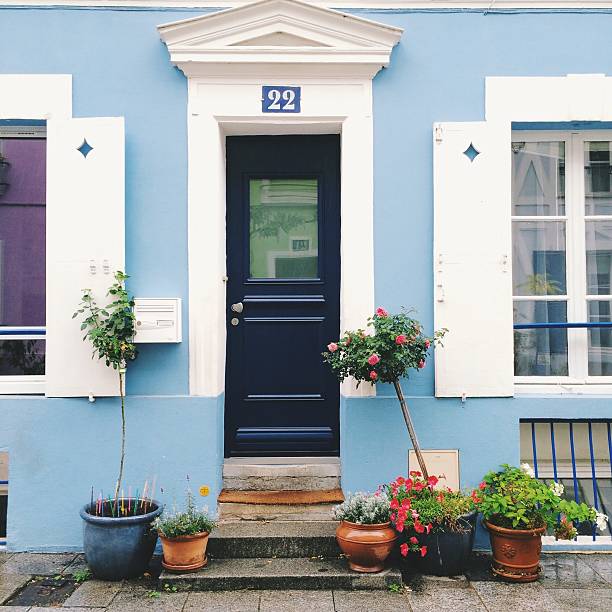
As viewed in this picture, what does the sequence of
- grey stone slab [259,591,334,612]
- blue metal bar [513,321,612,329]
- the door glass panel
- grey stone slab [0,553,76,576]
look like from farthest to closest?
the door glass panel < blue metal bar [513,321,612,329] < grey stone slab [0,553,76,576] < grey stone slab [259,591,334,612]

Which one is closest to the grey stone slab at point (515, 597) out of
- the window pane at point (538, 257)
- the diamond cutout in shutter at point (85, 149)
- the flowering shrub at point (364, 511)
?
the flowering shrub at point (364, 511)

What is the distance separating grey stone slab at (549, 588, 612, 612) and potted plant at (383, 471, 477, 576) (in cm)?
57

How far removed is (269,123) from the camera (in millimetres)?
4926

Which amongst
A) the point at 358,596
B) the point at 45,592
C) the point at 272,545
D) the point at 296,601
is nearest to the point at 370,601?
the point at 358,596

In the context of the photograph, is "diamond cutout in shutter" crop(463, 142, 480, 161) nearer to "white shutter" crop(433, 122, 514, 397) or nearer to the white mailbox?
"white shutter" crop(433, 122, 514, 397)

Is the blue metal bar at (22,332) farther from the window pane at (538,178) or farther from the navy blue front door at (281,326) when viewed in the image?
the window pane at (538,178)

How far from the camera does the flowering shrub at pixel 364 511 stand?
4.31 meters

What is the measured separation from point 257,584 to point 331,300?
1986 mm

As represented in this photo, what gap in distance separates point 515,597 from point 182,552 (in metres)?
1.94

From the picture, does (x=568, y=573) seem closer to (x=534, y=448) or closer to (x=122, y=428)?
(x=534, y=448)

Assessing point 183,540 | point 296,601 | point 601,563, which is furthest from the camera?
point 601,563

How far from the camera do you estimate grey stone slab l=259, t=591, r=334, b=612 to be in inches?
156

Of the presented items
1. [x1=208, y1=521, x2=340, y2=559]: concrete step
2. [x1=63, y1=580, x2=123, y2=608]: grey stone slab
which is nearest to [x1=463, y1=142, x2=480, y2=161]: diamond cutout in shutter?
[x1=208, y1=521, x2=340, y2=559]: concrete step

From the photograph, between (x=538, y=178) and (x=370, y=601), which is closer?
(x=370, y=601)
